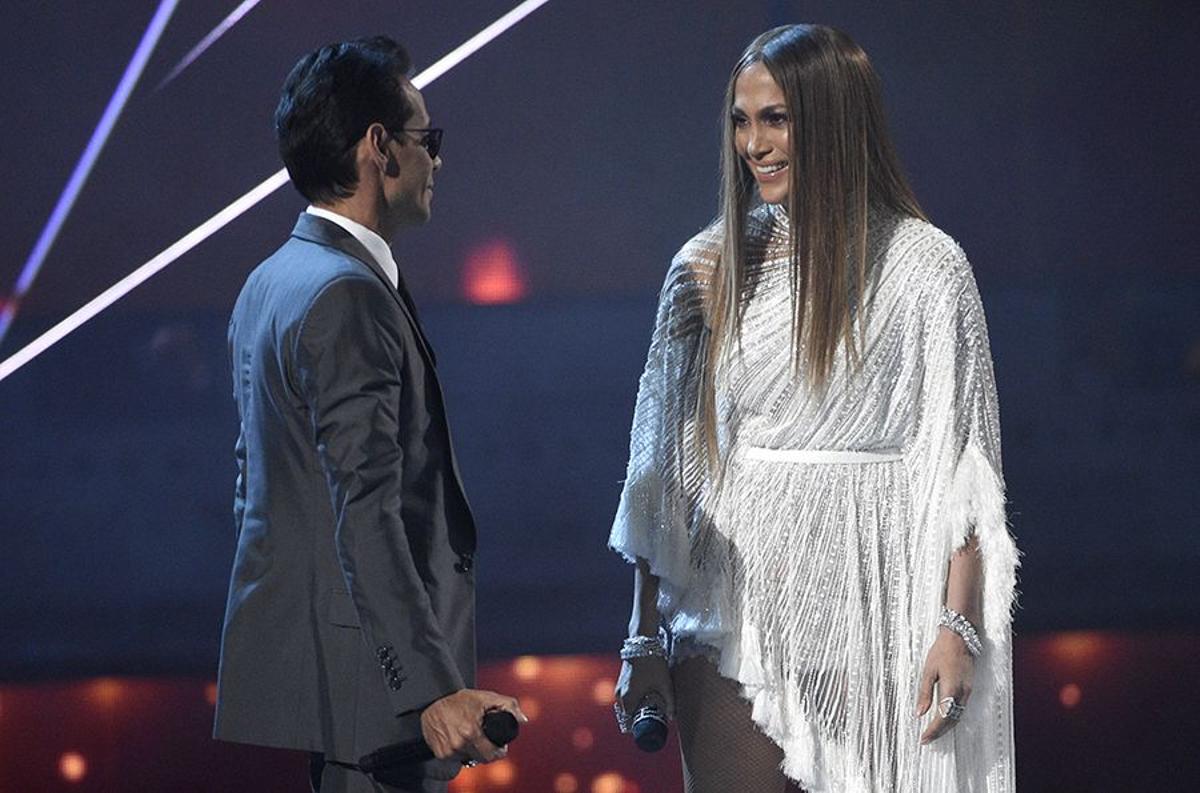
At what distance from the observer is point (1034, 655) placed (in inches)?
155

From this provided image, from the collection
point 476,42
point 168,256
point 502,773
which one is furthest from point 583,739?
point 476,42

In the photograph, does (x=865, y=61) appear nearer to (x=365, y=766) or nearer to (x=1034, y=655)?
(x=365, y=766)

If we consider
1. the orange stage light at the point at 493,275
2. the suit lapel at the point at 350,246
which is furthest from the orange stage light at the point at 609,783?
the suit lapel at the point at 350,246

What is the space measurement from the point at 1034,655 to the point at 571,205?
1570 millimetres

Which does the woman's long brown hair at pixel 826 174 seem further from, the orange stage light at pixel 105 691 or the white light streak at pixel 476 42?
the orange stage light at pixel 105 691

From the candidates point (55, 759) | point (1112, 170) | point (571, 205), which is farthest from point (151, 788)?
point (1112, 170)

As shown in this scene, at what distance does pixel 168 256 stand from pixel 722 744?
2141 millimetres

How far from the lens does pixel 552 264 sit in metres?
3.63

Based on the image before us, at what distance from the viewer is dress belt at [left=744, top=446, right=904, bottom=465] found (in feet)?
5.95

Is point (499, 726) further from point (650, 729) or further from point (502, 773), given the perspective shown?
point (502, 773)

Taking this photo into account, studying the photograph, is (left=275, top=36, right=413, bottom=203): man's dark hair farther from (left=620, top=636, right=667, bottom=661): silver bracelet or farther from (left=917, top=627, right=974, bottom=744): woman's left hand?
(left=917, top=627, right=974, bottom=744): woman's left hand

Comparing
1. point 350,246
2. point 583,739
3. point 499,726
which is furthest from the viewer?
point 583,739

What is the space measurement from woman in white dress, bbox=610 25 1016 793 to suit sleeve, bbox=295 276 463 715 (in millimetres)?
379

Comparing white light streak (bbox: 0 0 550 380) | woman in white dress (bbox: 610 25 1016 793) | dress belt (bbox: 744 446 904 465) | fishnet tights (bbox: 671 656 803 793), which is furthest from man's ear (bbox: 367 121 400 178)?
white light streak (bbox: 0 0 550 380)
